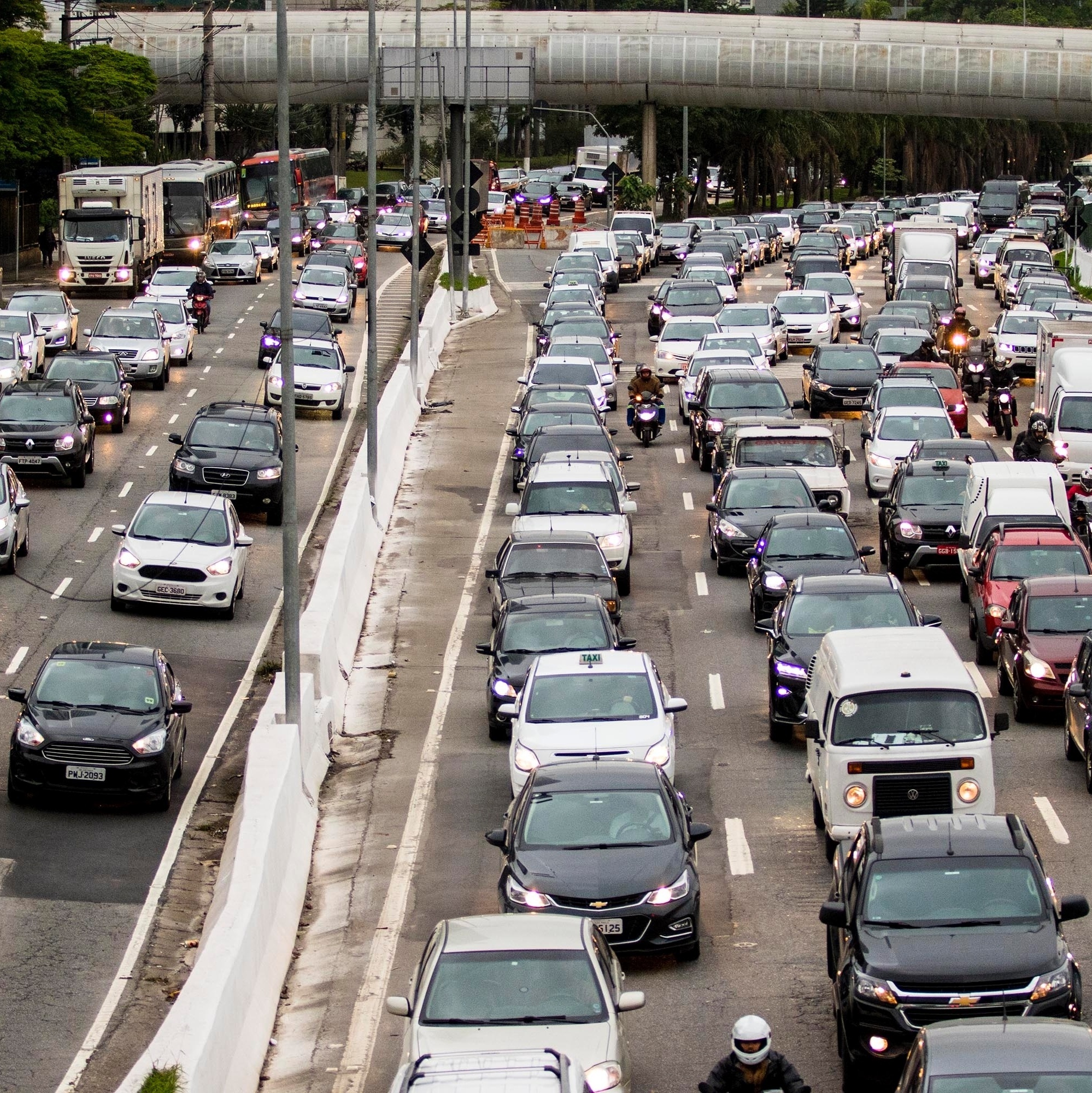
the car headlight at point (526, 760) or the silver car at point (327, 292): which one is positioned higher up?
the silver car at point (327, 292)

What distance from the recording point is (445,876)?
18453 millimetres

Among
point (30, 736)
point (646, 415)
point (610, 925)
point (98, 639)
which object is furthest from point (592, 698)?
point (646, 415)

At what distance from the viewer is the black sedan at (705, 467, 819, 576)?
29734 millimetres

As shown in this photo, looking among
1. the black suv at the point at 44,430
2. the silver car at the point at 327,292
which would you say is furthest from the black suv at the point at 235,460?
the silver car at the point at 327,292

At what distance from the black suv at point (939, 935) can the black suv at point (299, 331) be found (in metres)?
31.5

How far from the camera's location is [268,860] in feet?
53.9

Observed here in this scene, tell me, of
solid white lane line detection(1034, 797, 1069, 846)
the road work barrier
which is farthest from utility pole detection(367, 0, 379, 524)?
solid white lane line detection(1034, 797, 1069, 846)

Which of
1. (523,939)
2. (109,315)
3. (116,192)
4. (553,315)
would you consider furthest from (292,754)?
(116,192)

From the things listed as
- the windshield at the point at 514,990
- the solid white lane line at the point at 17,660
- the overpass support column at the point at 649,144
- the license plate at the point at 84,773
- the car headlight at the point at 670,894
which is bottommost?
the solid white lane line at the point at 17,660

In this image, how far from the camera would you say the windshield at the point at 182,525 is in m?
28.1

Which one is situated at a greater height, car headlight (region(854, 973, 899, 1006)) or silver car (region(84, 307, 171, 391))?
silver car (region(84, 307, 171, 391))

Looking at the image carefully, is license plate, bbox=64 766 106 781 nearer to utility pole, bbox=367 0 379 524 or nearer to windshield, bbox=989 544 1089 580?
windshield, bbox=989 544 1089 580

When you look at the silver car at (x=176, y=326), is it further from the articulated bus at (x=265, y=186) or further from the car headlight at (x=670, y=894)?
the articulated bus at (x=265, y=186)

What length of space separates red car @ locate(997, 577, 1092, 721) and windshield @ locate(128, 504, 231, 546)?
34.5ft
